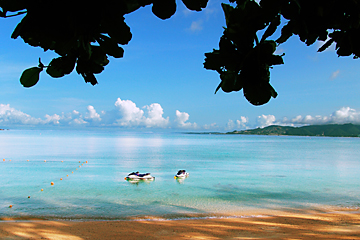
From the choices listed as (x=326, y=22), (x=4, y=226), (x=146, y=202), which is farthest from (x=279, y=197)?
(x=326, y=22)

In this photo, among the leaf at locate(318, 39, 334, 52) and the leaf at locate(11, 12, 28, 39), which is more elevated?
the leaf at locate(318, 39, 334, 52)

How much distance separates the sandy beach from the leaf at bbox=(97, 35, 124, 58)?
34.8 ft

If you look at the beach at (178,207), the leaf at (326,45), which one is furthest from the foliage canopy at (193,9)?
the beach at (178,207)

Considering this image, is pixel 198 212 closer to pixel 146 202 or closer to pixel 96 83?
pixel 146 202

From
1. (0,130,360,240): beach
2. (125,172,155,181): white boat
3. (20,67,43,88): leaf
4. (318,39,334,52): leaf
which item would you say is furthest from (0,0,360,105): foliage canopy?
(125,172,155,181): white boat

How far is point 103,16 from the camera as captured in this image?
73 cm

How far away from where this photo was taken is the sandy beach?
1030cm

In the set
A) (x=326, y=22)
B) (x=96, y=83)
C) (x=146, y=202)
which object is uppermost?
(x=326, y=22)

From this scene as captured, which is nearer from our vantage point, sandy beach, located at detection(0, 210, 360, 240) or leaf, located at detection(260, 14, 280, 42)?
Answer: leaf, located at detection(260, 14, 280, 42)

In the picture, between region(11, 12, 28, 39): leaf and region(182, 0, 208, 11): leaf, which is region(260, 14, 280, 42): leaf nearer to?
region(182, 0, 208, 11): leaf

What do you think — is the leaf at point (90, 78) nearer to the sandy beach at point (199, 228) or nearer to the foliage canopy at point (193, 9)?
the foliage canopy at point (193, 9)

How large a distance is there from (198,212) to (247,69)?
48.6 ft

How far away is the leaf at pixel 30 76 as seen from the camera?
910 mm

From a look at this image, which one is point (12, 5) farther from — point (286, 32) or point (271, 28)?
point (286, 32)
